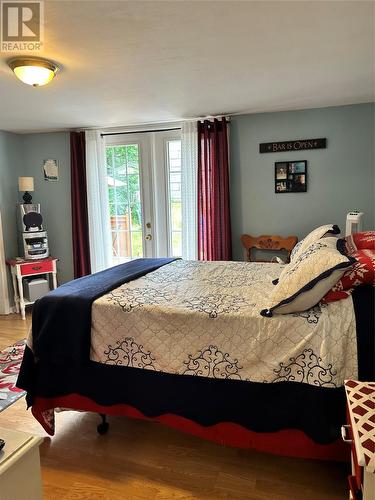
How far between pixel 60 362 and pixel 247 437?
1.10 metres

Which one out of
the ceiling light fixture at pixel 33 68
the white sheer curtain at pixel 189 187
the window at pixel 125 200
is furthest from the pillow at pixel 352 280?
the window at pixel 125 200

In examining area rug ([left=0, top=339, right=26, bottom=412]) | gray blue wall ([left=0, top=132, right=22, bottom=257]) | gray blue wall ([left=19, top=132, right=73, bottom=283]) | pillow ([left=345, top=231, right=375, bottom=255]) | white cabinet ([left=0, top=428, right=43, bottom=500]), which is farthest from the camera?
gray blue wall ([left=19, top=132, right=73, bottom=283])

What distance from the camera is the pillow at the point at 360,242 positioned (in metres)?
2.20

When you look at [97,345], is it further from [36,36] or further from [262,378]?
[36,36]

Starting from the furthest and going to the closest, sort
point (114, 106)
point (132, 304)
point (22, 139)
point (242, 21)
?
point (22, 139)
point (114, 106)
point (132, 304)
point (242, 21)

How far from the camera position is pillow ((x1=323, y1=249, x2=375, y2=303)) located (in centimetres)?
177

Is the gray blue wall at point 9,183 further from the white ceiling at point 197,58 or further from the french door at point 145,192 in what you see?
the french door at point 145,192

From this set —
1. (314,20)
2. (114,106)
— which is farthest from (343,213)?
(114,106)

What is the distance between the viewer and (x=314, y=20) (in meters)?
1.88

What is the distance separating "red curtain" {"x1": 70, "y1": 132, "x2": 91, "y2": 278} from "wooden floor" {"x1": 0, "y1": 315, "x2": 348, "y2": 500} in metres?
2.64

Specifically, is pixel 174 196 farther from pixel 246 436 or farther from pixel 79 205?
pixel 246 436

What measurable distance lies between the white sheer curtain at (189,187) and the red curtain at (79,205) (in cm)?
131

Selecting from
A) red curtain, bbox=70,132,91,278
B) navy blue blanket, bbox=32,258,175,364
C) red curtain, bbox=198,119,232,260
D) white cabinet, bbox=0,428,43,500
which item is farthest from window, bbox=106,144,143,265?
white cabinet, bbox=0,428,43,500

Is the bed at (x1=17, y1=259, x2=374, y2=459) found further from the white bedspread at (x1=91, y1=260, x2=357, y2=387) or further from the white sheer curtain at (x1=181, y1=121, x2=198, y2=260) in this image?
the white sheer curtain at (x1=181, y1=121, x2=198, y2=260)
